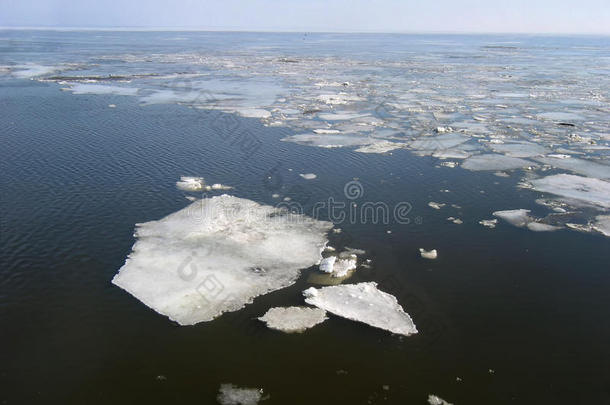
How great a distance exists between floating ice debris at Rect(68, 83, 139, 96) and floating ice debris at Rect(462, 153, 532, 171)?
24675 millimetres

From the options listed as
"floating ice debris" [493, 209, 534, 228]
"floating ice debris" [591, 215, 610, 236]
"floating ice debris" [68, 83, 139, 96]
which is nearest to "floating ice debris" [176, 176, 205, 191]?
"floating ice debris" [493, 209, 534, 228]

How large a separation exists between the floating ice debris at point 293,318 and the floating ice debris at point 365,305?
0.26 meters

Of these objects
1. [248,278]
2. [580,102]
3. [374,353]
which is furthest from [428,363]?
[580,102]

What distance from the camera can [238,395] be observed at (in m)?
7.80

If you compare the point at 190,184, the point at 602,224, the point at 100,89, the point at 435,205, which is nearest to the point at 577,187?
the point at 602,224

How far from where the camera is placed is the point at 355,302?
10.1 m

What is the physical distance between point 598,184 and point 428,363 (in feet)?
41.4

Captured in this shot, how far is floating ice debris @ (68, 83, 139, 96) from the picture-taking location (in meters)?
33.7

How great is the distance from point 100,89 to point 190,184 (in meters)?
23.4

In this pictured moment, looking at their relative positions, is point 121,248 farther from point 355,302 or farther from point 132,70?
point 132,70

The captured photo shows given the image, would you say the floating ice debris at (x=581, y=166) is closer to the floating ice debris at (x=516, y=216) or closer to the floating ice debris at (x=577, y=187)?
the floating ice debris at (x=577, y=187)

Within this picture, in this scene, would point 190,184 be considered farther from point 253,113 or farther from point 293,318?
point 253,113

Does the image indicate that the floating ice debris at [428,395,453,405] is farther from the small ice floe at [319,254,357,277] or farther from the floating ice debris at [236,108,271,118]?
the floating ice debris at [236,108,271,118]

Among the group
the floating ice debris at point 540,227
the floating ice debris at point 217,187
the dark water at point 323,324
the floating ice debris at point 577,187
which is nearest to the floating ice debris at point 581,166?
the floating ice debris at point 577,187
